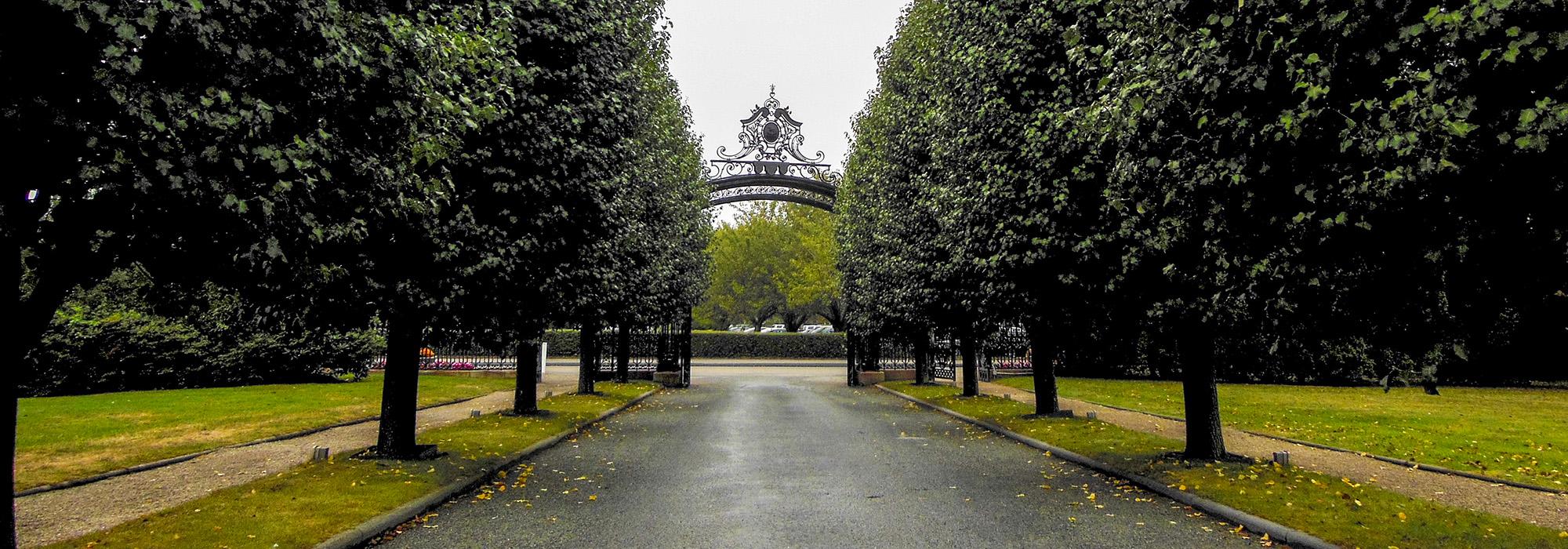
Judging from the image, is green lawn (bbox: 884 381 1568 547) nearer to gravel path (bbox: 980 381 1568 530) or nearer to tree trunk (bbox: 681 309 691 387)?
gravel path (bbox: 980 381 1568 530)

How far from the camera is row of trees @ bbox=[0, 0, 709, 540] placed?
4781mm

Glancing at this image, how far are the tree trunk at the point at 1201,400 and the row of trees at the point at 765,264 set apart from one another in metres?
40.0

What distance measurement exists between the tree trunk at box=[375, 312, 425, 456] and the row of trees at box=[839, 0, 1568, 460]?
330 inches

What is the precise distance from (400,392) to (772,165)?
81.7 ft

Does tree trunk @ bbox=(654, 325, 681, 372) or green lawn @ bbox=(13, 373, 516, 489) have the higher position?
tree trunk @ bbox=(654, 325, 681, 372)

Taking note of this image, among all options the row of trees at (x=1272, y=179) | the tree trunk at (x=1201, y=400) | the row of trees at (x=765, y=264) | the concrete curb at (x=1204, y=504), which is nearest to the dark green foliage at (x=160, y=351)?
the row of trees at (x=1272, y=179)

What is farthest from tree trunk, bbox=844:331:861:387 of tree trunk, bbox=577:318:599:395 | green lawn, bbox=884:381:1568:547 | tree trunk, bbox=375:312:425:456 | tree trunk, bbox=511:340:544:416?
tree trunk, bbox=375:312:425:456

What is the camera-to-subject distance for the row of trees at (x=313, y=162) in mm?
4781

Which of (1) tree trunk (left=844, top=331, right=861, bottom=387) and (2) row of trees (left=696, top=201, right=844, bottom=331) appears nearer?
(1) tree trunk (left=844, top=331, right=861, bottom=387)

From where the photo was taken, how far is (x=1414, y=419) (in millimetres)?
16984

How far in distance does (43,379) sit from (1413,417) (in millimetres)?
29170

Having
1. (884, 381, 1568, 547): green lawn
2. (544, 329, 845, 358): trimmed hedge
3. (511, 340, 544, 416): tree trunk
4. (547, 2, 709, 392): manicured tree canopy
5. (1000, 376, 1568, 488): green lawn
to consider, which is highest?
(547, 2, 709, 392): manicured tree canopy

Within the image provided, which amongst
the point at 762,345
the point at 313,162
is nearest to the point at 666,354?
the point at 762,345

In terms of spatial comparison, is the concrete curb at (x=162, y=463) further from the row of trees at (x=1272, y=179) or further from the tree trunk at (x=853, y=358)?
the tree trunk at (x=853, y=358)
